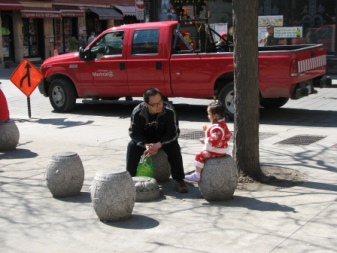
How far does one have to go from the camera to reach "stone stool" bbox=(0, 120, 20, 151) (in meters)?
9.57

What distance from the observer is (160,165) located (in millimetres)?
7246

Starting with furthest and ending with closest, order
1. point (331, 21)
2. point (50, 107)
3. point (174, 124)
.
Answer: point (331, 21) < point (50, 107) < point (174, 124)

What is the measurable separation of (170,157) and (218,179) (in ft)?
2.84

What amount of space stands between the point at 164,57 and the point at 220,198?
639cm

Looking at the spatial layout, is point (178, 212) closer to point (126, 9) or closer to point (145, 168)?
point (145, 168)

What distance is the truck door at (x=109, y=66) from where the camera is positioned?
12977 mm

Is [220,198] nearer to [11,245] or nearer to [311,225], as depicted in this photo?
[311,225]

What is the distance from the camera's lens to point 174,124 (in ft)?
23.1

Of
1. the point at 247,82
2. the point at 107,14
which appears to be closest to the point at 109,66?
the point at 247,82

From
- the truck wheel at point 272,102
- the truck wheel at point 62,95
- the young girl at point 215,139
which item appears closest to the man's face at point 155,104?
the young girl at point 215,139

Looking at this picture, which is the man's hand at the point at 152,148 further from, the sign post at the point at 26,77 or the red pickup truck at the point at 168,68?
the sign post at the point at 26,77

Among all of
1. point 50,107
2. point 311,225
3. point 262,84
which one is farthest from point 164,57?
point 311,225

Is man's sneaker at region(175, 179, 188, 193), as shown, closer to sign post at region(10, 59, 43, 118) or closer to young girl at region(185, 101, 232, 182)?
young girl at region(185, 101, 232, 182)

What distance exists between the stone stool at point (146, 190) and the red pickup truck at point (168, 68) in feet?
17.6
